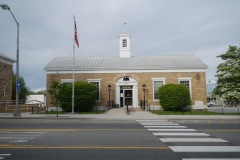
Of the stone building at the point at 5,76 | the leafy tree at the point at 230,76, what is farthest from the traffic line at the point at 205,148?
the stone building at the point at 5,76

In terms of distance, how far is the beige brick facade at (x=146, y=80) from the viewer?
33.5m

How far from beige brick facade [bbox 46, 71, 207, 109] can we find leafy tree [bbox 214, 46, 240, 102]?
2.25 meters

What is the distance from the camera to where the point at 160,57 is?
1499 inches

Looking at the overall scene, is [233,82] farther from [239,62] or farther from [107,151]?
[107,151]

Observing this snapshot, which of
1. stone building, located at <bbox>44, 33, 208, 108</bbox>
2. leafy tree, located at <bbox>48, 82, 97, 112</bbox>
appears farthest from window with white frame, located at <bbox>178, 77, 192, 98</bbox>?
leafy tree, located at <bbox>48, 82, 97, 112</bbox>

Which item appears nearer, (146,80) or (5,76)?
(146,80)

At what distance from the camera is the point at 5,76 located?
41.6 m

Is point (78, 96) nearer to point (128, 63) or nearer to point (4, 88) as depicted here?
point (128, 63)

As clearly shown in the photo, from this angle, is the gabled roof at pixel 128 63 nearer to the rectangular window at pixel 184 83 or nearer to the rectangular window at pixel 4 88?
the rectangular window at pixel 184 83

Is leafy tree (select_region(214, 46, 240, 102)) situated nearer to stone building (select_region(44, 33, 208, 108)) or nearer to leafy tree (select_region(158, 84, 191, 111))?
stone building (select_region(44, 33, 208, 108))

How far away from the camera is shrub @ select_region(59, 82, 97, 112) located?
97.1 ft

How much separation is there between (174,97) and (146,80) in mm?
5178

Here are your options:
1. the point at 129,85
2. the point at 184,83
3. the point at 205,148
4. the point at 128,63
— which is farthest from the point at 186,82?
the point at 205,148

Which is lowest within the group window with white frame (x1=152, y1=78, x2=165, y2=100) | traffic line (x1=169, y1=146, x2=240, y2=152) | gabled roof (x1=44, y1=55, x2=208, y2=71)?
traffic line (x1=169, y1=146, x2=240, y2=152)
